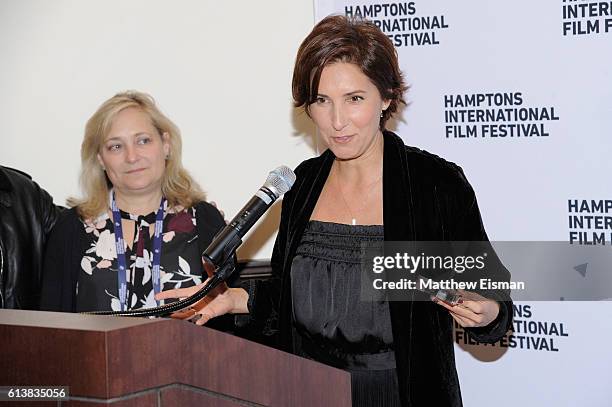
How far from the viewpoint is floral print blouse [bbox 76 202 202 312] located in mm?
3076

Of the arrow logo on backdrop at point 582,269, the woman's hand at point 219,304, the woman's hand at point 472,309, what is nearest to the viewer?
the woman's hand at point 472,309

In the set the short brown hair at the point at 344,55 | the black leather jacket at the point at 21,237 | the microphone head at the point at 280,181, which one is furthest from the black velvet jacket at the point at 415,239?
the black leather jacket at the point at 21,237

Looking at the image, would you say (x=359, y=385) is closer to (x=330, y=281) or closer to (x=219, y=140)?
(x=330, y=281)

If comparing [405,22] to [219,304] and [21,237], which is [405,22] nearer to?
[219,304]

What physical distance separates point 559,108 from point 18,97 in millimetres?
2586

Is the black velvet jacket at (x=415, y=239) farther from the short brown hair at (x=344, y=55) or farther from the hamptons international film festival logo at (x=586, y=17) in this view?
the hamptons international film festival logo at (x=586, y=17)

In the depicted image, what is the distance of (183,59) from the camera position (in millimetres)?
3900

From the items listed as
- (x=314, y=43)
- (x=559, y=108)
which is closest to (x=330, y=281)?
(x=314, y=43)

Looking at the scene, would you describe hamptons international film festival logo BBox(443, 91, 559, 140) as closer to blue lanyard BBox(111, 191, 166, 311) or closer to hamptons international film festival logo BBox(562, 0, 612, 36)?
hamptons international film festival logo BBox(562, 0, 612, 36)

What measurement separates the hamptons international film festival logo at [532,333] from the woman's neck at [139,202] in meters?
1.37

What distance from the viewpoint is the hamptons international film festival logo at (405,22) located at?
10.6ft

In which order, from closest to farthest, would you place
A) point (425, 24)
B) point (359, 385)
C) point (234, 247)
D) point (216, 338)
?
1. point (216, 338)
2. point (234, 247)
3. point (359, 385)
4. point (425, 24)

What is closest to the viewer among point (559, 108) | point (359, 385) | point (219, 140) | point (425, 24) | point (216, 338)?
point (216, 338)

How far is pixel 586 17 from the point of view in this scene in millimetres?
2922
